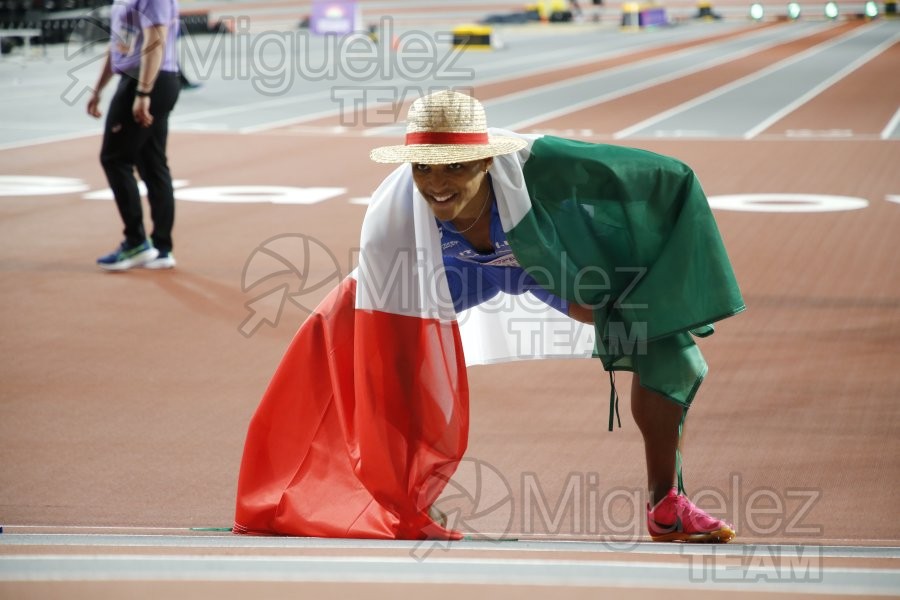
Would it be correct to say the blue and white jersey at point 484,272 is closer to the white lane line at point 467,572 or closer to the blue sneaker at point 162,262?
the white lane line at point 467,572

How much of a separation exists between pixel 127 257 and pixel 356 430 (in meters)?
4.42

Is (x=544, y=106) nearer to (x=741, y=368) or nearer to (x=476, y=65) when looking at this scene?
(x=476, y=65)

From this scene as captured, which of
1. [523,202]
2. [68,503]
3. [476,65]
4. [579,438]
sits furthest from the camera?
[476,65]

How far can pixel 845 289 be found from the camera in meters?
6.83

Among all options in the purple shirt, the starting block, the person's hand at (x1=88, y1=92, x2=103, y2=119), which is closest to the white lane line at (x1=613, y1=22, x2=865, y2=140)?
the starting block

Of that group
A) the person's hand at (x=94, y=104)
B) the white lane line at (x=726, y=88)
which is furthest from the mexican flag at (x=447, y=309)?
the white lane line at (x=726, y=88)

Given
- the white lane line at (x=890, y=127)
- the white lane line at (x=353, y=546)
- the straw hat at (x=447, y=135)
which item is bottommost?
the white lane line at (x=890, y=127)

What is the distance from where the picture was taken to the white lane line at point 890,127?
13383 millimetres

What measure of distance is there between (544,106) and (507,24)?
20626mm

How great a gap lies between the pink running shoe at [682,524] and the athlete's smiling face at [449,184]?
104 cm

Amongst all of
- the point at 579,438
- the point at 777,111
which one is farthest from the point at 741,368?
the point at 777,111

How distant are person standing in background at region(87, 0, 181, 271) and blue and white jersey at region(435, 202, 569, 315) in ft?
13.0

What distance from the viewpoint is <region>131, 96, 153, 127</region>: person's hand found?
282 inches

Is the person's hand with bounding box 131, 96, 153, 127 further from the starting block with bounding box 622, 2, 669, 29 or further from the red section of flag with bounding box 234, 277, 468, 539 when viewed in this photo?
the starting block with bounding box 622, 2, 669, 29
